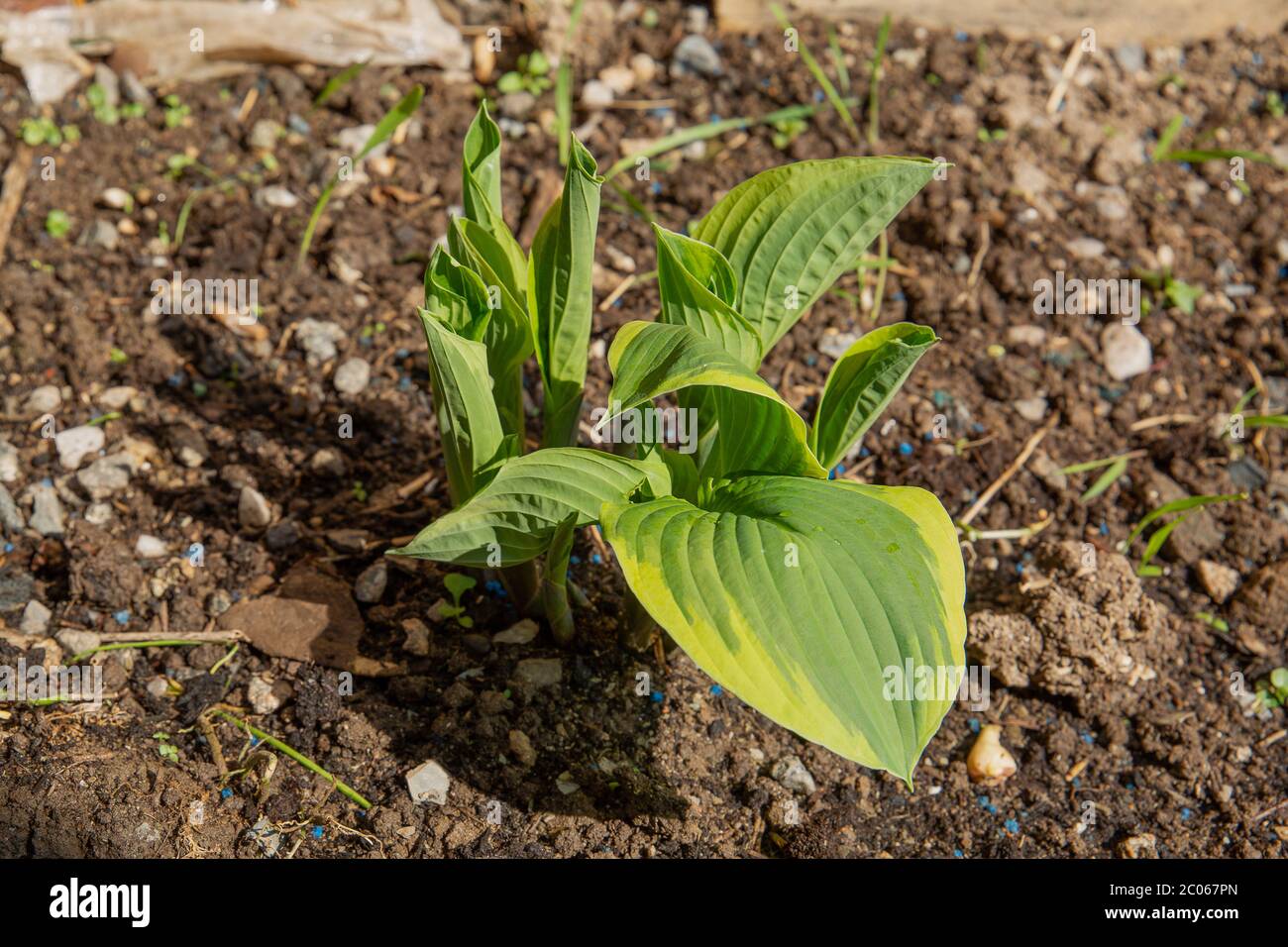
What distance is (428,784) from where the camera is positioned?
2.27 meters

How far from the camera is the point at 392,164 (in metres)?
3.52

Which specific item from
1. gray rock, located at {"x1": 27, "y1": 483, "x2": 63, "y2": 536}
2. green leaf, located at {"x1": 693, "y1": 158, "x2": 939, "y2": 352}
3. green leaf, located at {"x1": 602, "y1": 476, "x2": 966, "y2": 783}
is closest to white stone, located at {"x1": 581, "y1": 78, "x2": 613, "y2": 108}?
green leaf, located at {"x1": 693, "y1": 158, "x2": 939, "y2": 352}

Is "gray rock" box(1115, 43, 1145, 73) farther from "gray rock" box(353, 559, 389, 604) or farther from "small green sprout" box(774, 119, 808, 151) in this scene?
"gray rock" box(353, 559, 389, 604)

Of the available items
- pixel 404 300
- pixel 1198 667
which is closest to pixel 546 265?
pixel 404 300

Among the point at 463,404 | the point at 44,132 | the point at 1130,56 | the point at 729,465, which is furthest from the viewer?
the point at 1130,56

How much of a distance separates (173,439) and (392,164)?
120 cm

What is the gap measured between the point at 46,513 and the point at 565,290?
4.77 feet

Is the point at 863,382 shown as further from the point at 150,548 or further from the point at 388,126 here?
the point at 150,548

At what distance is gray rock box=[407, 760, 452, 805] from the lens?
88.9 inches

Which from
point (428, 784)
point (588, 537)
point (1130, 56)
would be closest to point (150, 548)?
point (428, 784)

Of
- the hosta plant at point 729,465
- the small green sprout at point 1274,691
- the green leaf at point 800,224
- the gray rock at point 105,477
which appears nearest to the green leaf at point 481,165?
the hosta plant at point 729,465

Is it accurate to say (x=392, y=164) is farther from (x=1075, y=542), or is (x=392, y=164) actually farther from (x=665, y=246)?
(x=1075, y=542)

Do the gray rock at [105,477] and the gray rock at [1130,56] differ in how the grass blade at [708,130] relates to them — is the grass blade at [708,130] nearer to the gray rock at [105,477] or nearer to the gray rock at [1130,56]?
the gray rock at [1130,56]

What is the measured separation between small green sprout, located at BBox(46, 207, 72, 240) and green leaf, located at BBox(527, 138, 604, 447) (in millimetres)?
1836
